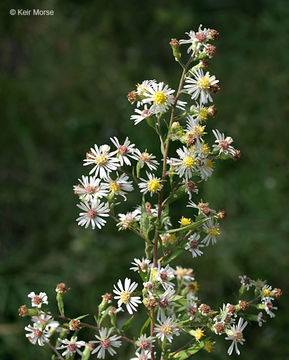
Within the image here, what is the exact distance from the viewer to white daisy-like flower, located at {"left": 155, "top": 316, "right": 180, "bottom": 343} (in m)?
0.88

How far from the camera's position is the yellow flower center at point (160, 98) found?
2.92ft

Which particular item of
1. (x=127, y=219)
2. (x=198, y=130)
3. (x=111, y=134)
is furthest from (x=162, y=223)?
(x=111, y=134)

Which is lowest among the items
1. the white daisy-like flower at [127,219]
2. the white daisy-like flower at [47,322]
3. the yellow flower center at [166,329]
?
the yellow flower center at [166,329]

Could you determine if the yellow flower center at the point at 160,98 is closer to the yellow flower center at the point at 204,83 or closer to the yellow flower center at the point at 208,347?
the yellow flower center at the point at 204,83

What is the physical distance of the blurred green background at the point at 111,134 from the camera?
109 inches

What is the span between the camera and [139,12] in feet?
14.1

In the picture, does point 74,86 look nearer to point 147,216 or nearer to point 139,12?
point 139,12

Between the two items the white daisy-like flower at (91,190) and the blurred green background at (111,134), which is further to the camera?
the blurred green background at (111,134)

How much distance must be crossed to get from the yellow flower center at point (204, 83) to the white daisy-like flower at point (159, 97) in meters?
0.06

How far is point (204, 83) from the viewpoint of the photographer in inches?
35.3

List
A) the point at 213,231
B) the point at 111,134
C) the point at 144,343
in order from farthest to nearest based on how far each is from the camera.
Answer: the point at 111,134, the point at 213,231, the point at 144,343

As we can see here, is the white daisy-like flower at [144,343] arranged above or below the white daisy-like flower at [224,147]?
below

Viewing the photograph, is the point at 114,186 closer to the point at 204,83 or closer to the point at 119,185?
the point at 119,185

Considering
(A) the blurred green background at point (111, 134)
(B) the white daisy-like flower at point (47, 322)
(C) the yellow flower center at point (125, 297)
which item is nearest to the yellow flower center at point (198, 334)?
(C) the yellow flower center at point (125, 297)
